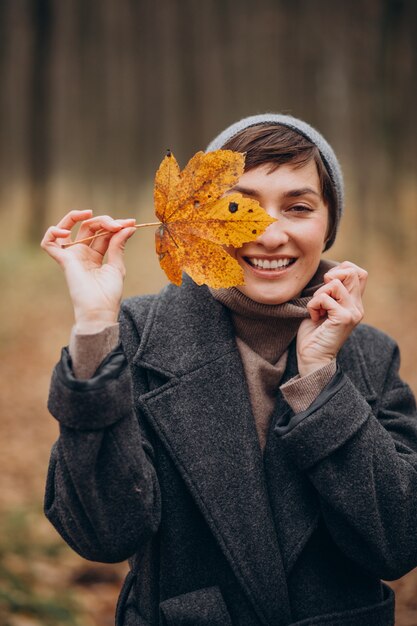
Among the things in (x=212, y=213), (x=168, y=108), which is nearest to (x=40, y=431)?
(x=212, y=213)

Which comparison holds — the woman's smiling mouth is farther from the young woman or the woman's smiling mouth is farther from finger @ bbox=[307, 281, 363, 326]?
finger @ bbox=[307, 281, 363, 326]

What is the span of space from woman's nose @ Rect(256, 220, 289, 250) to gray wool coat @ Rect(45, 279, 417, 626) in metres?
0.29

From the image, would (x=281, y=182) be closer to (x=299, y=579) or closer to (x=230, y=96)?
(x=299, y=579)

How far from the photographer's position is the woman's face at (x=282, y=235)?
1711mm

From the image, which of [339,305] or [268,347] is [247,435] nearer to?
[268,347]

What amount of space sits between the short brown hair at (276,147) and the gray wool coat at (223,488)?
18.2 inches

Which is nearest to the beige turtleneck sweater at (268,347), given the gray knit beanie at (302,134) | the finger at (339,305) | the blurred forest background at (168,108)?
the finger at (339,305)

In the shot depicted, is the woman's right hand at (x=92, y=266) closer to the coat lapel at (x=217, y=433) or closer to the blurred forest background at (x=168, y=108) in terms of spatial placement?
the coat lapel at (x=217, y=433)

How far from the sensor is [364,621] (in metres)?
1.74

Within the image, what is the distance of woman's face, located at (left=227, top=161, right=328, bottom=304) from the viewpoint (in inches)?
67.4

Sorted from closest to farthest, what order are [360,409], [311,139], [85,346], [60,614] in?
[85,346] → [360,409] → [311,139] → [60,614]

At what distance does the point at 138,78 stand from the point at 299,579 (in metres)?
9.48

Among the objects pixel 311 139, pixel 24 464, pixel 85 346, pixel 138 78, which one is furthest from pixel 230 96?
pixel 85 346

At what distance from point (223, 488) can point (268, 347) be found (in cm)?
45
